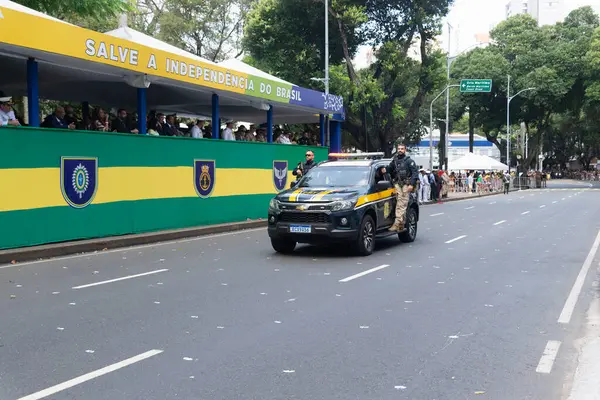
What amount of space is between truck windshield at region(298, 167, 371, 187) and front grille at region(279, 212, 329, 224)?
138 centimetres

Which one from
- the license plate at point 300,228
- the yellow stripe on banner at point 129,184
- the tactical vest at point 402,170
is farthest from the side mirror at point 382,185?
the yellow stripe on banner at point 129,184

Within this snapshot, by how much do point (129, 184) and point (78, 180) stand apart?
1.65 meters

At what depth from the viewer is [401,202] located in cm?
1394

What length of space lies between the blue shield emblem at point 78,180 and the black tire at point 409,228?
6.93 m

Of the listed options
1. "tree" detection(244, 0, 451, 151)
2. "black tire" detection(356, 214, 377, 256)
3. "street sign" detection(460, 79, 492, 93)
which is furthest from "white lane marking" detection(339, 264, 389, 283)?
"street sign" detection(460, 79, 492, 93)

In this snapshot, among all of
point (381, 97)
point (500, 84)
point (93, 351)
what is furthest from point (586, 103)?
point (93, 351)

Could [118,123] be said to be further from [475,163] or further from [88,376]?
[475,163]

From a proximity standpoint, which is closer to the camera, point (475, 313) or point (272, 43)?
point (475, 313)

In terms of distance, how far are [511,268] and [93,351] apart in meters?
7.53

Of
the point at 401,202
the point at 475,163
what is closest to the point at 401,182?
the point at 401,202

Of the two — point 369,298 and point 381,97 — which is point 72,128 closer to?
point 369,298

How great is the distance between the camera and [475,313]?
7.51 meters

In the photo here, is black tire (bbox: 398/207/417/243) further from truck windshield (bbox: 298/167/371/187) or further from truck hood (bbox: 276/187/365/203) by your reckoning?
truck hood (bbox: 276/187/365/203)

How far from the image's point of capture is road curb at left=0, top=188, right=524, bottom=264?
11486 mm
